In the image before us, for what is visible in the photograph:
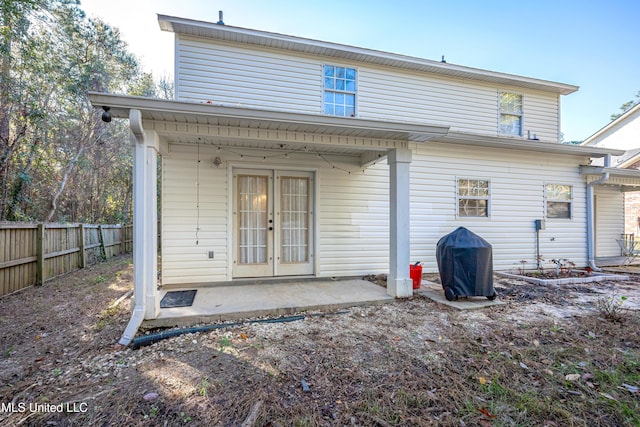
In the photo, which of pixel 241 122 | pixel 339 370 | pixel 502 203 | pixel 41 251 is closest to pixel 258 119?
pixel 241 122

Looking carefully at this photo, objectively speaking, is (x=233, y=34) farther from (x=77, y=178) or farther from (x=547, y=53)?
(x=547, y=53)

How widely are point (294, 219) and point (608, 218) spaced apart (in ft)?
32.4

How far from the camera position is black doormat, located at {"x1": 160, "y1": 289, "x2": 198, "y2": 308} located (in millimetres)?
4059

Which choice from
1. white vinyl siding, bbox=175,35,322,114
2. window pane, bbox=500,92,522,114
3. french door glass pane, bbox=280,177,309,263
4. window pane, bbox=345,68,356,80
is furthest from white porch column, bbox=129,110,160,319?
window pane, bbox=500,92,522,114

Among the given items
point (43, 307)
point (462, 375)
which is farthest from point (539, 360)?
point (43, 307)

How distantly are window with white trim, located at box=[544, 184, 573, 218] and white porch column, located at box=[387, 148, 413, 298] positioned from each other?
516cm

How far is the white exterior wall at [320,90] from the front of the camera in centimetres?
586

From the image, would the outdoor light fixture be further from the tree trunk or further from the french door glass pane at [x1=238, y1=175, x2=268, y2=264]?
the tree trunk

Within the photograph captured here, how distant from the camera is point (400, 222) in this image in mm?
4645

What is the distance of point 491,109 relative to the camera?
764 centimetres

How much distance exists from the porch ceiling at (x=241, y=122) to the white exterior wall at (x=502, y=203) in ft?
7.32

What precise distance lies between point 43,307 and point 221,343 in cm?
337

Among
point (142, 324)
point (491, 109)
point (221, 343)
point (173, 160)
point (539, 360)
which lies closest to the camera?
point (539, 360)

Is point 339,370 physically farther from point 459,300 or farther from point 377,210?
point 377,210
